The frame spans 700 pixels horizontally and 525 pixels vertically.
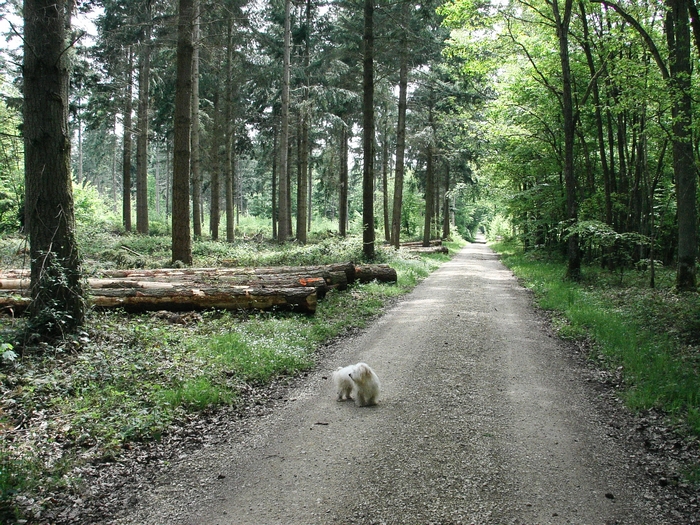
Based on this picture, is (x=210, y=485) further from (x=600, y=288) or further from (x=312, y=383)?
(x=600, y=288)

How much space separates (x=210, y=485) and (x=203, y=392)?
72.0 inches

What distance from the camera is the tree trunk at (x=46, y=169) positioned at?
6.23 m

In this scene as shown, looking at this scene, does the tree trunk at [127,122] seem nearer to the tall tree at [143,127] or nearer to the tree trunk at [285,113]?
the tall tree at [143,127]

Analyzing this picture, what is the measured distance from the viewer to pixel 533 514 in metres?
3.46

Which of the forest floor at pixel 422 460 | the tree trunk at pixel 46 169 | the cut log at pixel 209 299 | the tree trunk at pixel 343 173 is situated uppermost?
the tree trunk at pixel 343 173

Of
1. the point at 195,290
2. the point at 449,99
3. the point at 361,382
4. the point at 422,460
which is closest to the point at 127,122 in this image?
the point at 449,99

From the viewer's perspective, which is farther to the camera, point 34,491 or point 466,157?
point 466,157

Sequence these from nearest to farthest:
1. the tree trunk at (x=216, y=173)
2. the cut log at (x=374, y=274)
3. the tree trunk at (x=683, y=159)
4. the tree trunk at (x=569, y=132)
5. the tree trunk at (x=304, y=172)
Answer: the tree trunk at (x=683, y=159)
the cut log at (x=374, y=274)
the tree trunk at (x=569, y=132)
the tree trunk at (x=216, y=173)
the tree trunk at (x=304, y=172)

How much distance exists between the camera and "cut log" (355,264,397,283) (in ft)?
46.4

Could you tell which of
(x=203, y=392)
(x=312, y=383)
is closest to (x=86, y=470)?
(x=203, y=392)

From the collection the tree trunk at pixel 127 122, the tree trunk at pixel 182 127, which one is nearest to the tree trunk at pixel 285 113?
the tree trunk at pixel 127 122

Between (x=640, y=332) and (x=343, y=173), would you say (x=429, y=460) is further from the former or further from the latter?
(x=343, y=173)

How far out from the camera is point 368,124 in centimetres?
1680

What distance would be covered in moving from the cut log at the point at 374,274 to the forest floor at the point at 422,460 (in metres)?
7.16
